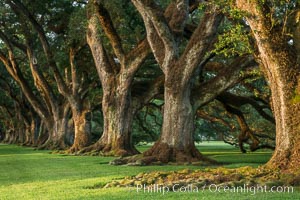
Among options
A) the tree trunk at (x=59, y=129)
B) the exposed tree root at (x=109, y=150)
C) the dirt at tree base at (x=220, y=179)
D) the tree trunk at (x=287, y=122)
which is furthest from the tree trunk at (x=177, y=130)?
the tree trunk at (x=59, y=129)

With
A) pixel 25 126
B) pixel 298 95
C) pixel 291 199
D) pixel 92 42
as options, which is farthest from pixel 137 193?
pixel 25 126

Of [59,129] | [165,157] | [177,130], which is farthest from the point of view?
[59,129]

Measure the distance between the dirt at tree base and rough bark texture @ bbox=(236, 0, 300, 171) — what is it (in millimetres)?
606

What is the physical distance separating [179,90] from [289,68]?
7.31 meters

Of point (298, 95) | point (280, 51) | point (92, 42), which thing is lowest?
point (298, 95)

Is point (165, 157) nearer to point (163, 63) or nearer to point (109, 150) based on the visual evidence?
point (163, 63)

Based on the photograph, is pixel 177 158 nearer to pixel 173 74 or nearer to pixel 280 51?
pixel 173 74

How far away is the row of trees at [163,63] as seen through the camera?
10.6m

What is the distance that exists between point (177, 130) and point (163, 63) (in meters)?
2.42

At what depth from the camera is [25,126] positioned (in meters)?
54.6

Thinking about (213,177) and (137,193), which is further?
(213,177)

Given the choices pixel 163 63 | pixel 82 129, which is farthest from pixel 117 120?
pixel 82 129

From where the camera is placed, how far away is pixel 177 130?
686 inches

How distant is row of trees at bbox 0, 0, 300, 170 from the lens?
10625 millimetres
